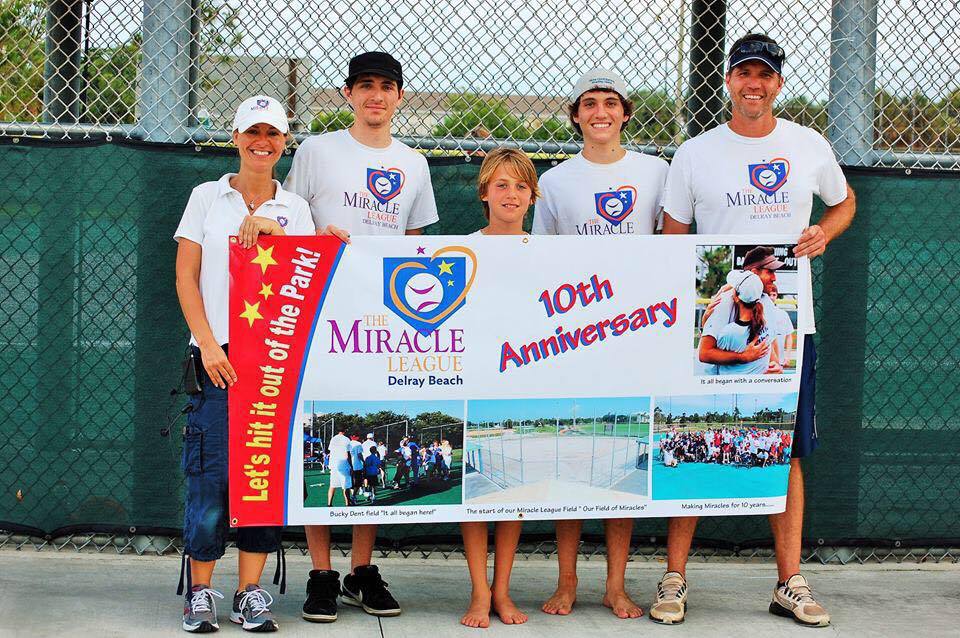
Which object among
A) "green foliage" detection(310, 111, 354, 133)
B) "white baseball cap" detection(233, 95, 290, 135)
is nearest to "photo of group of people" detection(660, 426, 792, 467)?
"white baseball cap" detection(233, 95, 290, 135)

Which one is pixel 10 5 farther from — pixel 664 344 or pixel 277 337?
pixel 664 344

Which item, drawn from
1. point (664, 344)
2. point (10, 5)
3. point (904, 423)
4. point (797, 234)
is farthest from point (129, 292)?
point (904, 423)

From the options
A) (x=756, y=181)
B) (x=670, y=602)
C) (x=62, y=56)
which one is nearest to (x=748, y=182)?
(x=756, y=181)

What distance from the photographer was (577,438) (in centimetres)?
420

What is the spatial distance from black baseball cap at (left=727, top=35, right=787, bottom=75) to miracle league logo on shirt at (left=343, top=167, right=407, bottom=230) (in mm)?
1364

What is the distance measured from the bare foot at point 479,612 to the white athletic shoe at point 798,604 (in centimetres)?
117

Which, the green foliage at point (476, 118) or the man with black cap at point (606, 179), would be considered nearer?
the man with black cap at point (606, 179)

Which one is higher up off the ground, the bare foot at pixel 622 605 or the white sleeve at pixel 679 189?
the white sleeve at pixel 679 189

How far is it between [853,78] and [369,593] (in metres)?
3.19

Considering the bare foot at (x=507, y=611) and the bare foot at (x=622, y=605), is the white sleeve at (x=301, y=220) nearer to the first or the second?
the bare foot at (x=507, y=611)

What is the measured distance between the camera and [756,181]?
426cm

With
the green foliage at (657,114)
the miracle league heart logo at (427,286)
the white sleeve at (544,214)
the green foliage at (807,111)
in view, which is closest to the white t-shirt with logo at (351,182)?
the miracle league heart logo at (427,286)

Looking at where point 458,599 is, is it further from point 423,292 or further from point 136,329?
point 136,329

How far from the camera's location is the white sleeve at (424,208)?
4.43 m
